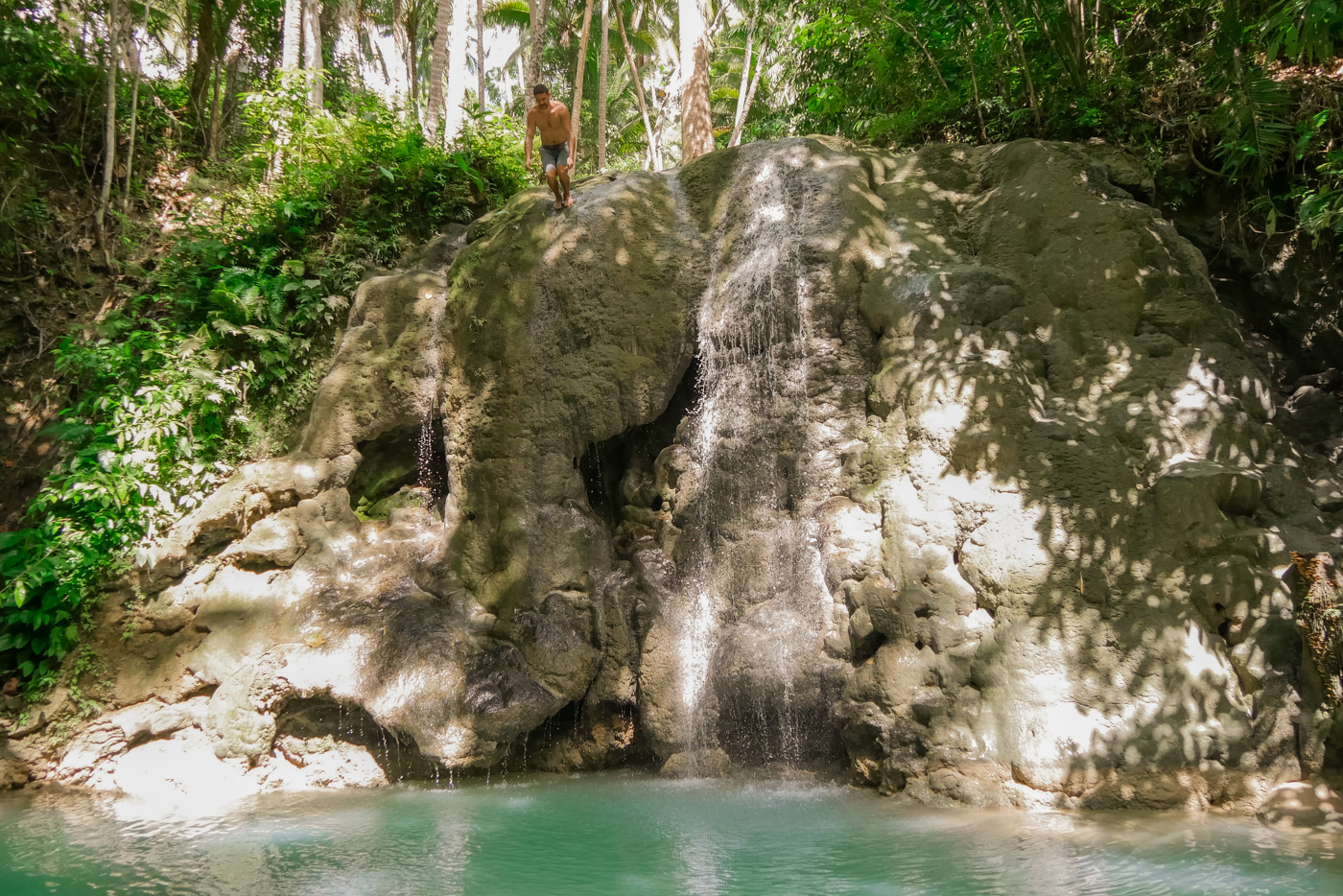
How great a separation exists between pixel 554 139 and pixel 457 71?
5.19 metres

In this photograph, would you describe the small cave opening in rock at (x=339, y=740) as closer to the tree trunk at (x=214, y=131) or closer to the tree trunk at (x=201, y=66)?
the tree trunk at (x=214, y=131)

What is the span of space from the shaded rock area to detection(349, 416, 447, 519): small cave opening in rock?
0.05 metres

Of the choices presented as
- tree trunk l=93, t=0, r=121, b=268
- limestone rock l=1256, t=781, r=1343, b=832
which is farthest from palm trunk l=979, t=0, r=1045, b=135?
tree trunk l=93, t=0, r=121, b=268

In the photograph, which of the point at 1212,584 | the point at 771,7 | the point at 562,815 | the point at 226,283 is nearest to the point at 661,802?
the point at 562,815

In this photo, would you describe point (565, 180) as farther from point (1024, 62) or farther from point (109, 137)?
point (109, 137)

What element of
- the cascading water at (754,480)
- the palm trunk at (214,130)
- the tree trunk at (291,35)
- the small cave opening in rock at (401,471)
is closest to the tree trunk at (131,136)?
the palm trunk at (214,130)

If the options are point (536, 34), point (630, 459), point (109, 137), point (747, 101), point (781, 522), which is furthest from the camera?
point (747, 101)

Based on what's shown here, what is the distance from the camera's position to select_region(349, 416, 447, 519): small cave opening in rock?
8789 millimetres

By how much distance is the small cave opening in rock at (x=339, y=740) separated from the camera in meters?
6.96

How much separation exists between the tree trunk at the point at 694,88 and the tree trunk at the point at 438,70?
12.8 ft

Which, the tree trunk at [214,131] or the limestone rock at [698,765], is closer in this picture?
the limestone rock at [698,765]

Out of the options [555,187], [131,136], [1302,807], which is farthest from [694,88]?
[1302,807]

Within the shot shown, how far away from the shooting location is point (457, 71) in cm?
1264

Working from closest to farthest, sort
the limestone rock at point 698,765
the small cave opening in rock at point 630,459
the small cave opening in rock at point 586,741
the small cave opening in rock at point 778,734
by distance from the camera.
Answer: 1. the small cave opening in rock at point 778,734
2. the limestone rock at point 698,765
3. the small cave opening in rock at point 586,741
4. the small cave opening in rock at point 630,459
